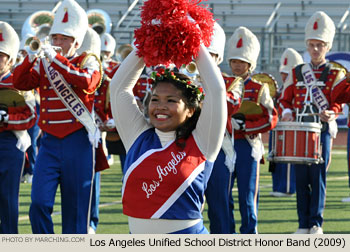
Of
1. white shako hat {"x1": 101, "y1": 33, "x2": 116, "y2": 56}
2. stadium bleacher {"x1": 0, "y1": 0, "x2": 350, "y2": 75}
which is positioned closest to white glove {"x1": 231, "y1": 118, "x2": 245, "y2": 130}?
white shako hat {"x1": 101, "y1": 33, "x2": 116, "y2": 56}

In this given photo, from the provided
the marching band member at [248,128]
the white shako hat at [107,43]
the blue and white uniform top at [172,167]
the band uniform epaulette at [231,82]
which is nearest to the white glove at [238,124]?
the marching band member at [248,128]

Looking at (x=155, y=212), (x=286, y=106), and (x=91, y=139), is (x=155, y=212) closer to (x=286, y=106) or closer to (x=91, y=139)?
(x=91, y=139)

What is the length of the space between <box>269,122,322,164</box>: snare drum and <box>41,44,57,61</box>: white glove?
2.25 meters

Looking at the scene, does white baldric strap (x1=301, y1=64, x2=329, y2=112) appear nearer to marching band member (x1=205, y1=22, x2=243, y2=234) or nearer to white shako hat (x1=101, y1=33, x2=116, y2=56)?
marching band member (x1=205, y1=22, x2=243, y2=234)

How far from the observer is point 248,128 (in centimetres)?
650

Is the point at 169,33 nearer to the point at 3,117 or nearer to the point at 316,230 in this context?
the point at 3,117

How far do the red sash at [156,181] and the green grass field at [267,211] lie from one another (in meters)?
3.46

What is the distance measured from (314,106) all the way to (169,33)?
13.6ft

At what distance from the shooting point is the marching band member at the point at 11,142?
5777 mm

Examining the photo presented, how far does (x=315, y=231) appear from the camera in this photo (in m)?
6.79

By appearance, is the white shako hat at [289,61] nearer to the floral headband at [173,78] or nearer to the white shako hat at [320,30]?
the white shako hat at [320,30]

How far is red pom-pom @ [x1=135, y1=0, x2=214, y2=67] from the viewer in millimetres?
3172

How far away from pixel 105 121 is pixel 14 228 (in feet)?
5.85

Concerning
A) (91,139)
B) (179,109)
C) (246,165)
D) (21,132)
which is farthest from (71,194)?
(179,109)
